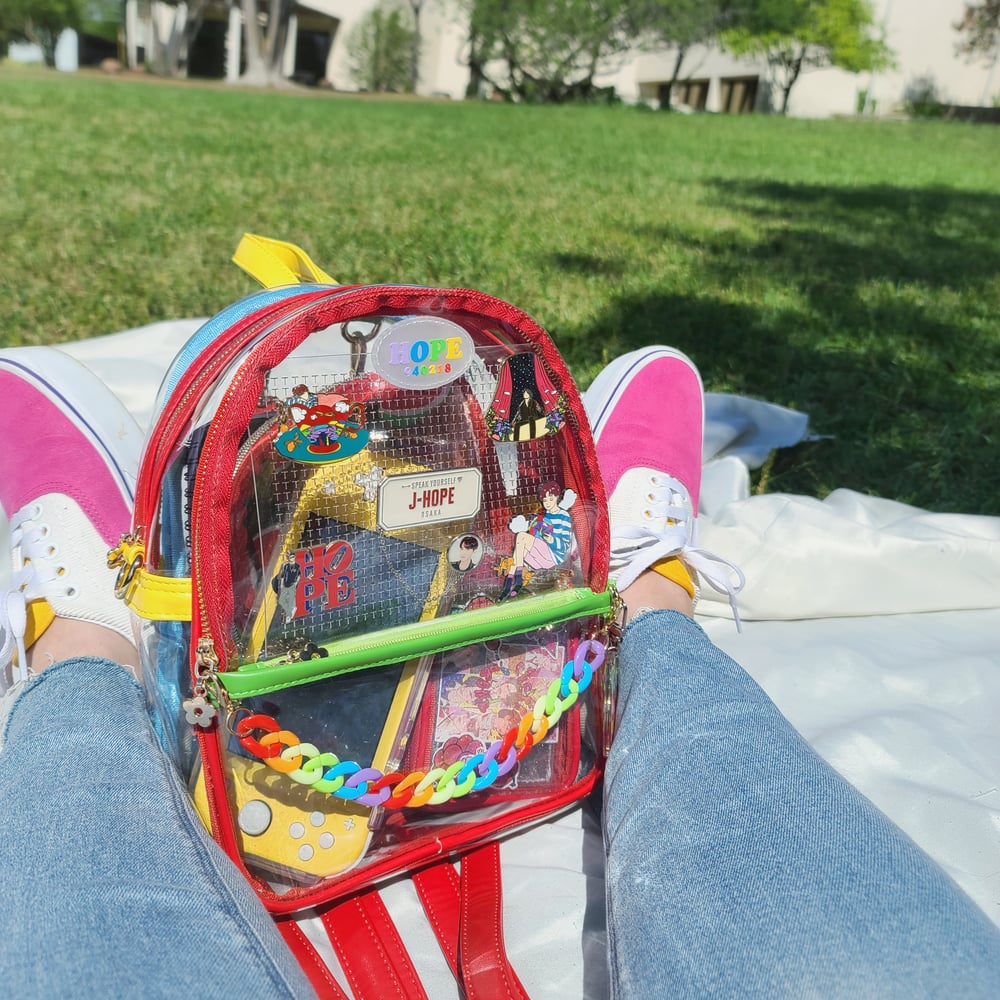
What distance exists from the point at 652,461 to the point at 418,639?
23.6 inches

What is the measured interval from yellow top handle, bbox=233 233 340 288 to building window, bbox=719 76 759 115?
23154 mm

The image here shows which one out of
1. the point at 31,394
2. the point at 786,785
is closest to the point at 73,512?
the point at 31,394

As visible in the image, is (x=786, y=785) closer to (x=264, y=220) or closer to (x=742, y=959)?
(x=742, y=959)

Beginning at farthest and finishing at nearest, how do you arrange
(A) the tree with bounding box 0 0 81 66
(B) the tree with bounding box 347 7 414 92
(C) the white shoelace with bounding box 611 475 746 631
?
(A) the tree with bounding box 0 0 81 66, (B) the tree with bounding box 347 7 414 92, (C) the white shoelace with bounding box 611 475 746 631

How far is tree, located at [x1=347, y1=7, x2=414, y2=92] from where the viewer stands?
19000 millimetres

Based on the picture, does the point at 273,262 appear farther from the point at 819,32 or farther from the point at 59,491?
the point at 819,32

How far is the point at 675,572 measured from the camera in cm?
110

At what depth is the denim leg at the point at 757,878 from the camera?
58cm

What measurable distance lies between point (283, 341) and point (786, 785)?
53 centimetres

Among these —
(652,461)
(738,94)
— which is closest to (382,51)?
(738,94)

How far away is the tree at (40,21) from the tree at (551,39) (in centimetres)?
1319

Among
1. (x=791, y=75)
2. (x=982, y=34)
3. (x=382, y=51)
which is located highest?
(x=982, y=34)

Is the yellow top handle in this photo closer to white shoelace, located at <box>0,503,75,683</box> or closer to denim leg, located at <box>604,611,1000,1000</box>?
white shoelace, located at <box>0,503,75,683</box>

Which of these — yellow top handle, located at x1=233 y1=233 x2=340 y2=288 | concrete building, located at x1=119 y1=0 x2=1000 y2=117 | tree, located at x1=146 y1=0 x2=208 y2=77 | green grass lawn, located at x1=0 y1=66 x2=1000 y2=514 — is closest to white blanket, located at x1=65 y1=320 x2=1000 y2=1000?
green grass lawn, located at x1=0 y1=66 x2=1000 y2=514
